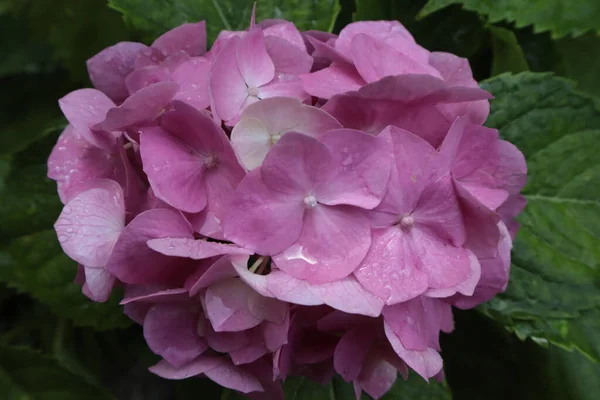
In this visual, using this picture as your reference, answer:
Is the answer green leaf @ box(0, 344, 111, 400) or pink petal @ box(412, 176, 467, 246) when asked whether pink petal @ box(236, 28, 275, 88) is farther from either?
green leaf @ box(0, 344, 111, 400)

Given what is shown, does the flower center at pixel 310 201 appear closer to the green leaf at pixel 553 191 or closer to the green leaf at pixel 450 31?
the green leaf at pixel 553 191

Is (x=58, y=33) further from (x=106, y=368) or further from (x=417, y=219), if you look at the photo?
(x=417, y=219)

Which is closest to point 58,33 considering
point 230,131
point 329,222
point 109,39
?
point 109,39

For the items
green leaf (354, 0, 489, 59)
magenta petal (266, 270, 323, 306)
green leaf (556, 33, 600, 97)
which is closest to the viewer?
magenta petal (266, 270, 323, 306)

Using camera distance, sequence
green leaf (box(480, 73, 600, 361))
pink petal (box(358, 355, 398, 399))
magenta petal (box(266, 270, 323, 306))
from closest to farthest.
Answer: magenta petal (box(266, 270, 323, 306))
pink petal (box(358, 355, 398, 399))
green leaf (box(480, 73, 600, 361))

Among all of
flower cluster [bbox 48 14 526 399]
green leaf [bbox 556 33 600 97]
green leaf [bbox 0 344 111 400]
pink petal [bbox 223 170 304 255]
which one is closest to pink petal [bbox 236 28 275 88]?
flower cluster [bbox 48 14 526 399]

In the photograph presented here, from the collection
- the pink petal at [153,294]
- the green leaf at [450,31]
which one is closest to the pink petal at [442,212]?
the pink petal at [153,294]
